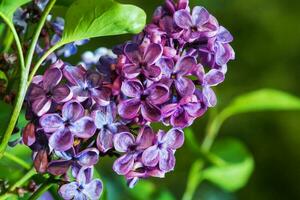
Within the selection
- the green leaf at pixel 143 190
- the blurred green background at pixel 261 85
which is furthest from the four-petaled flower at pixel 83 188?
the blurred green background at pixel 261 85


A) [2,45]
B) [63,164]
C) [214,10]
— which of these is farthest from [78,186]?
[214,10]

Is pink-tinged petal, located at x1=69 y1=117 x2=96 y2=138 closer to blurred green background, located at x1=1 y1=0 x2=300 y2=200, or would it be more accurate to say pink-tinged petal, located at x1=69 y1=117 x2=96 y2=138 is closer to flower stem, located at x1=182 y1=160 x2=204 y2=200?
flower stem, located at x1=182 y1=160 x2=204 y2=200

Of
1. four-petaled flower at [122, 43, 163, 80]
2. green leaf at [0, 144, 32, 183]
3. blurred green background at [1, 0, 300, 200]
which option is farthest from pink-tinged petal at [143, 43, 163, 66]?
blurred green background at [1, 0, 300, 200]

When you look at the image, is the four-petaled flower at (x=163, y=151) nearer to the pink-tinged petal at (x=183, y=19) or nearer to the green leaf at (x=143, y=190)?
the pink-tinged petal at (x=183, y=19)

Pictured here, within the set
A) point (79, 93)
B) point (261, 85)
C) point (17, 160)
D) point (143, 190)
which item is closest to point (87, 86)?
point (79, 93)

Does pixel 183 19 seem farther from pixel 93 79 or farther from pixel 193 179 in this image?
pixel 193 179
